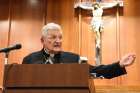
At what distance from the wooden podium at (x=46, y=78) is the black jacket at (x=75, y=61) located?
500 millimetres

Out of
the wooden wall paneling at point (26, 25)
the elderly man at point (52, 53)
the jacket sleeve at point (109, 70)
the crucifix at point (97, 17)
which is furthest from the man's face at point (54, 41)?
the wooden wall paneling at point (26, 25)

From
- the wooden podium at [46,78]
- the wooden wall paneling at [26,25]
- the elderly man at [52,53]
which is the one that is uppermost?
the wooden wall paneling at [26,25]

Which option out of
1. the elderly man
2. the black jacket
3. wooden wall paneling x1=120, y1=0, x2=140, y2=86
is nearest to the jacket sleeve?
the black jacket

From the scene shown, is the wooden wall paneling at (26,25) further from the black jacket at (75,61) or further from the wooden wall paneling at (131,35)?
the black jacket at (75,61)

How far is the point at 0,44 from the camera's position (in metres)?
7.07

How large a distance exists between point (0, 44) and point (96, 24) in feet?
6.86

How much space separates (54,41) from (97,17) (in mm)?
3823

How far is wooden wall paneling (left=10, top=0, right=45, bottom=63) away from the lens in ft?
22.9

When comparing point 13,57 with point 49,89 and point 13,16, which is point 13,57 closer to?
point 13,16

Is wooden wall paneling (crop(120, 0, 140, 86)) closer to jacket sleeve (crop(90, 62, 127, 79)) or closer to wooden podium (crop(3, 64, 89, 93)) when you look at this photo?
jacket sleeve (crop(90, 62, 127, 79))

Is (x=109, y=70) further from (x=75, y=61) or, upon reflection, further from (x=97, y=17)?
(x=97, y=17)

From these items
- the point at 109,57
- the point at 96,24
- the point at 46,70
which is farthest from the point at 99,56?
the point at 46,70

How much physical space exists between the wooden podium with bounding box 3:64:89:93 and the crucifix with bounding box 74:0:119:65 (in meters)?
4.36

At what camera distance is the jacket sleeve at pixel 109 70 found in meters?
2.68
